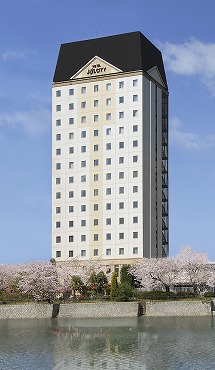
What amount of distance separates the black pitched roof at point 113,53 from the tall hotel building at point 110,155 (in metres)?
0.19

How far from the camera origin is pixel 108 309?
81.5m

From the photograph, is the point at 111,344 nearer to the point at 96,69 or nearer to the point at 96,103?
the point at 96,103

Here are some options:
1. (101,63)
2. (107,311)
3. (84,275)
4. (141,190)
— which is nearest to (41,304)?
(107,311)

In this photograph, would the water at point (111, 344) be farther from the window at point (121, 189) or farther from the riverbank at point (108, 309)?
the window at point (121, 189)

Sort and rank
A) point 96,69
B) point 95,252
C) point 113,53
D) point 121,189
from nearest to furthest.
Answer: point 121,189 < point 95,252 < point 113,53 < point 96,69

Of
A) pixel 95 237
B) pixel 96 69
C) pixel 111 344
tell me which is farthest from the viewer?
pixel 96 69

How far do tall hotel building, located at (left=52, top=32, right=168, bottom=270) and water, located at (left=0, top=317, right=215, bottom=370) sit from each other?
39.1 metres

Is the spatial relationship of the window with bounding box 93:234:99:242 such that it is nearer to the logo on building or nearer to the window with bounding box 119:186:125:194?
the window with bounding box 119:186:125:194

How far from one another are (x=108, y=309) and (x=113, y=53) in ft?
183

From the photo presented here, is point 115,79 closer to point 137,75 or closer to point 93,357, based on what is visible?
point 137,75

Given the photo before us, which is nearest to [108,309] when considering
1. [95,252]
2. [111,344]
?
[111,344]

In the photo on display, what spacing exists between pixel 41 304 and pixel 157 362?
44.2 metres

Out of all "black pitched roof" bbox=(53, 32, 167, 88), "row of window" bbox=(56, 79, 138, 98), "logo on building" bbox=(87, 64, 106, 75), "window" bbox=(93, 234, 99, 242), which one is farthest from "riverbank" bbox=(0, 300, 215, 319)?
"logo on building" bbox=(87, 64, 106, 75)

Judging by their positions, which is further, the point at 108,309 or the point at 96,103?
the point at 96,103
